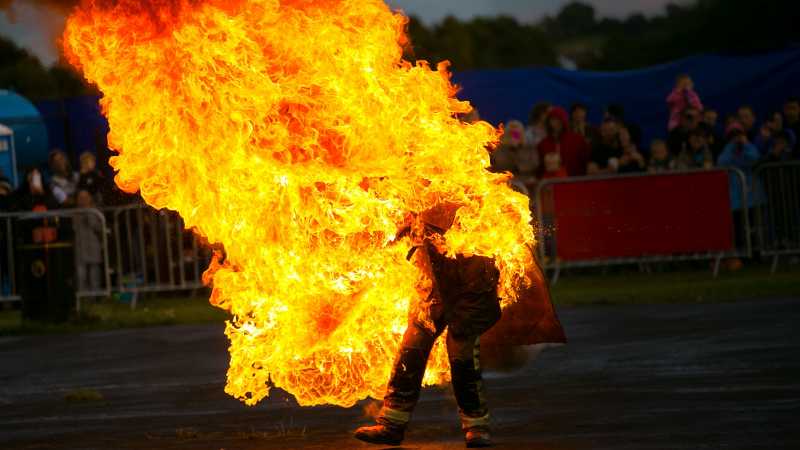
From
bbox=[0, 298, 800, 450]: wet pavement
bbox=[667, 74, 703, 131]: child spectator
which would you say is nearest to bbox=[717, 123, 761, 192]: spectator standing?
bbox=[667, 74, 703, 131]: child spectator

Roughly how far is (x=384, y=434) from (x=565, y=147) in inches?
427

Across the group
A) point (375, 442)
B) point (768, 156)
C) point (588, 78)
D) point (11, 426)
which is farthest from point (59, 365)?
point (588, 78)

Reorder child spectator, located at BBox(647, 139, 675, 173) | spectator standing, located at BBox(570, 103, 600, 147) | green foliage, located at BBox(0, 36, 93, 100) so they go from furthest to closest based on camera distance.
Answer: green foliage, located at BBox(0, 36, 93, 100) → spectator standing, located at BBox(570, 103, 600, 147) → child spectator, located at BBox(647, 139, 675, 173)

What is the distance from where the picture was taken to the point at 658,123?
21.5 metres

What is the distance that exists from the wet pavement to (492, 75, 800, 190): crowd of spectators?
4.14 meters

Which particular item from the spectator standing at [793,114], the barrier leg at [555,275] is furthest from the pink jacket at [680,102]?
the barrier leg at [555,275]

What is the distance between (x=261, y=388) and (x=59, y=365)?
219 inches

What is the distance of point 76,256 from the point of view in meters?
17.9

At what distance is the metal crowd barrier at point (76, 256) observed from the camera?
1777cm

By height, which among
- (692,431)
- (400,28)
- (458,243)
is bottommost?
(692,431)

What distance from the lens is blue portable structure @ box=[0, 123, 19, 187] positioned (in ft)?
74.7

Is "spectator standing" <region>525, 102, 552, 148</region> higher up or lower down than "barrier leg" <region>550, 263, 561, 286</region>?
higher up

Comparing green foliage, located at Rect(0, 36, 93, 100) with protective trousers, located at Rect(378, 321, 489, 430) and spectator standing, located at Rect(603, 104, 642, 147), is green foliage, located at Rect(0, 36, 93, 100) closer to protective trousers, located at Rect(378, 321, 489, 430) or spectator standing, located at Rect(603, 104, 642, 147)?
spectator standing, located at Rect(603, 104, 642, 147)

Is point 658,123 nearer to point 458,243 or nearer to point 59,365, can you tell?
point 59,365
